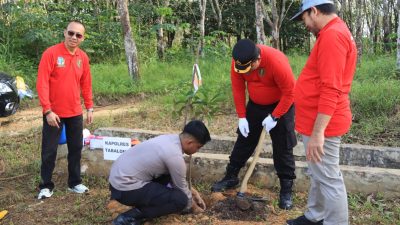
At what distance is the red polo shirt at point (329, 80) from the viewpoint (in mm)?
2473

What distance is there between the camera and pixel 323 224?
298cm

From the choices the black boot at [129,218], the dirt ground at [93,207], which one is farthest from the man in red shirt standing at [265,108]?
the black boot at [129,218]

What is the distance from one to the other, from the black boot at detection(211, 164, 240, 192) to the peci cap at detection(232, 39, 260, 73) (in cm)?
111

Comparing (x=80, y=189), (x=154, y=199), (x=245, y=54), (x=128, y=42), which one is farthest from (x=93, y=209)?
(x=128, y=42)

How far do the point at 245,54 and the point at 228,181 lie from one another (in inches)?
54.0

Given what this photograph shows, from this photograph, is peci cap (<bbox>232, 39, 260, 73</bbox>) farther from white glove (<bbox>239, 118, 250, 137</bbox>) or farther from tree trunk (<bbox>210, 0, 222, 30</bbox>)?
tree trunk (<bbox>210, 0, 222, 30</bbox>)

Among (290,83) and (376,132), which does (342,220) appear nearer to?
(290,83)

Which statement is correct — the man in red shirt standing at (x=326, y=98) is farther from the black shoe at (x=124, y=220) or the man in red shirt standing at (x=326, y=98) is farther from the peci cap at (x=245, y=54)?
the black shoe at (x=124, y=220)

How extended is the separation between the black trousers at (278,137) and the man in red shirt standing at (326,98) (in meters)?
0.68

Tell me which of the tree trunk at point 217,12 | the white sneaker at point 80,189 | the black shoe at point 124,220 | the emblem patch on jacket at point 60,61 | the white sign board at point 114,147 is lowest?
the white sneaker at point 80,189

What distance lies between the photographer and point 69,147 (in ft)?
13.6

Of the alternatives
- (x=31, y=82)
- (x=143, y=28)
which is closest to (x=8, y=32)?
(x=31, y=82)

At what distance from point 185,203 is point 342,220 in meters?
1.22

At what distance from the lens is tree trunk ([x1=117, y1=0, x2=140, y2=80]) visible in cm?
856
